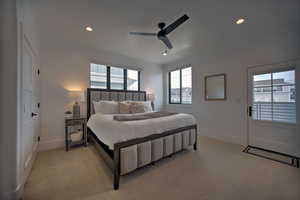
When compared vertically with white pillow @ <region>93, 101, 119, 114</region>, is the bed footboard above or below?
below

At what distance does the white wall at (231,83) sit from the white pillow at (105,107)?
2.90 meters

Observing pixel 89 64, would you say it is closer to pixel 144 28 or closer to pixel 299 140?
pixel 144 28

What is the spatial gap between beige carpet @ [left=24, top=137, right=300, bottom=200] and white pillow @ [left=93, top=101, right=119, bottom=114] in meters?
1.26

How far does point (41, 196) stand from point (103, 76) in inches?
134

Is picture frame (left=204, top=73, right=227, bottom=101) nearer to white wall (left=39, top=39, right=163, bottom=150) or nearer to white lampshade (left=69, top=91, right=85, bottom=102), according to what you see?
white wall (left=39, top=39, right=163, bottom=150)

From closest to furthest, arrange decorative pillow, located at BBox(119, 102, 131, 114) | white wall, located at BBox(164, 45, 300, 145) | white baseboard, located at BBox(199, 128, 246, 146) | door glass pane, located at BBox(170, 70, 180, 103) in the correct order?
white wall, located at BBox(164, 45, 300, 145) < white baseboard, located at BBox(199, 128, 246, 146) < decorative pillow, located at BBox(119, 102, 131, 114) < door glass pane, located at BBox(170, 70, 180, 103)

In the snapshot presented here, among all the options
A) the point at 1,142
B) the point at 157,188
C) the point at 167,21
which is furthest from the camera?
the point at 167,21

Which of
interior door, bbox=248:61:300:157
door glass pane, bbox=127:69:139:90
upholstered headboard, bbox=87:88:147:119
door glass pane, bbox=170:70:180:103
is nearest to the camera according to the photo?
interior door, bbox=248:61:300:157

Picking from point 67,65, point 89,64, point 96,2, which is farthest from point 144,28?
point 67,65

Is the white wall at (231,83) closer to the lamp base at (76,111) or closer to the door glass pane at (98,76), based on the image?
the door glass pane at (98,76)

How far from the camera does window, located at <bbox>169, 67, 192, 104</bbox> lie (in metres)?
5.04

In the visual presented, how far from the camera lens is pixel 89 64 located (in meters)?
3.86

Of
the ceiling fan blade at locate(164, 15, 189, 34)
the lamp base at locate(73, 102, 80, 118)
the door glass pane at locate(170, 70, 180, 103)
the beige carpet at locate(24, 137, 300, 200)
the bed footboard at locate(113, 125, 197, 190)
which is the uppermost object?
the ceiling fan blade at locate(164, 15, 189, 34)

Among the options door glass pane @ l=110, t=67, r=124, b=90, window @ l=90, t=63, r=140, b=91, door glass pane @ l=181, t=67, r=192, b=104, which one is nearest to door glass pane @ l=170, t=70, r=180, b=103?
door glass pane @ l=181, t=67, r=192, b=104
